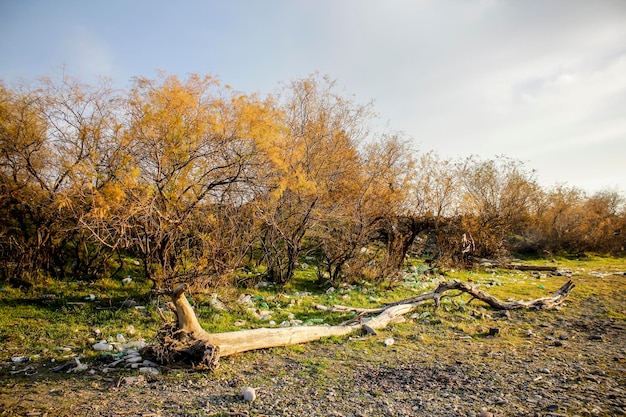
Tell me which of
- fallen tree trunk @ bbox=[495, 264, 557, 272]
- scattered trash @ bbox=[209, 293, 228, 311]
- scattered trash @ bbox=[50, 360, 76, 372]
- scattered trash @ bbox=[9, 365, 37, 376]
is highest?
fallen tree trunk @ bbox=[495, 264, 557, 272]

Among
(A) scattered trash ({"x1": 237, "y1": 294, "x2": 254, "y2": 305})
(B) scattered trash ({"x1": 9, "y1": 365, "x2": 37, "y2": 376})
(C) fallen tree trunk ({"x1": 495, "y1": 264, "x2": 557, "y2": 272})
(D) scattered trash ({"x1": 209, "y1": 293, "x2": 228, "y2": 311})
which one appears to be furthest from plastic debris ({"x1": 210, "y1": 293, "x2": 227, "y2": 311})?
(C) fallen tree trunk ({"x1": 495, "y1": 264, "x2": 557, "y2": 272})

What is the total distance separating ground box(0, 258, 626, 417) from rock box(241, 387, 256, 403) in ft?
0.19

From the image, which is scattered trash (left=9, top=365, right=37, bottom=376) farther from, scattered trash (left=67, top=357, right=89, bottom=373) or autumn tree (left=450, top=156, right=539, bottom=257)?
autumn tree (left=450, top=156, right=539, bottom=257)

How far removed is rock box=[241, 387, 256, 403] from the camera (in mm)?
4004

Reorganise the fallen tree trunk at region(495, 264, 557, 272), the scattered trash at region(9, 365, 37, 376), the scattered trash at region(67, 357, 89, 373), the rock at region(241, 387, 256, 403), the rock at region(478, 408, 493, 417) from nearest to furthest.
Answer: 1. the rock at region(478, 408, 493, 417)
2. the rock at region(241, 387, 256, 403)
3. the scattered trash at region(9, 365, 37, 376)
4. the scattered trash at region(67, 357, 89, 373)
5. the fallen tree trunk at region(495, 264, 557, 272)

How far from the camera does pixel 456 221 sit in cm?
1609

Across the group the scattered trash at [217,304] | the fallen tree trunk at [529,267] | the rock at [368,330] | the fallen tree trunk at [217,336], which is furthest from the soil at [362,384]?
the fallen tree trunk at [529,267]

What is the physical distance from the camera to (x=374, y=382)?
465 centimetres

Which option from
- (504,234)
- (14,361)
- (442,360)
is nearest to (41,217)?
(14,361)

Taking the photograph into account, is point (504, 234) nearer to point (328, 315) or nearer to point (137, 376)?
point (328, 315)

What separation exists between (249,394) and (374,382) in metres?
1.60

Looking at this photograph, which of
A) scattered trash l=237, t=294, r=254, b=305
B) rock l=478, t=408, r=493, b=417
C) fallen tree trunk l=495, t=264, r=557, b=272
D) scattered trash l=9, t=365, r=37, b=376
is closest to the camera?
rock l=478, t=408, r=493, b=417

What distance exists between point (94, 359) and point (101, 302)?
2919mm

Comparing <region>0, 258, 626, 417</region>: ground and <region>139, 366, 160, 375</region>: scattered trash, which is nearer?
<region>0, 258, 626, 417</region>: ground
